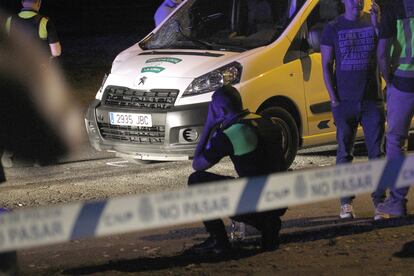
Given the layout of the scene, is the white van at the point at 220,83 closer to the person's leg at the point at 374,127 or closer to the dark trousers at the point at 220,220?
the person's leg at the point at 374,127

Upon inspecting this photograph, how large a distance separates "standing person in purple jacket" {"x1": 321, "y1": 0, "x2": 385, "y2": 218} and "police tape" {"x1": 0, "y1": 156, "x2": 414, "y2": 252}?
1.73m

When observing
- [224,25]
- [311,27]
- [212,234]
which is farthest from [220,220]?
[224,25]

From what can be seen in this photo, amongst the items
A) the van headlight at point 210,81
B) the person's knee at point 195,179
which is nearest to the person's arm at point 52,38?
the van headlight at point 210,81

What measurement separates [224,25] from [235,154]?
4.07 m

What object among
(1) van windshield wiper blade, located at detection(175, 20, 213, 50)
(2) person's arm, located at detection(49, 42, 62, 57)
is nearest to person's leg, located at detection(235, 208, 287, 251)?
(1) van windshield wiper blade, located at detection(175, 20, 213, 50)

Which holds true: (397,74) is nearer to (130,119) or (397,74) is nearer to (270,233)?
(270,233)

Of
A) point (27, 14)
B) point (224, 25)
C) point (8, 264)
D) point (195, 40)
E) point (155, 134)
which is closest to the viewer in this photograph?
point (8, 264)

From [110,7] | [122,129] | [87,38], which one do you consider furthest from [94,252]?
[110,7]

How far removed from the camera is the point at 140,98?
31.9ft

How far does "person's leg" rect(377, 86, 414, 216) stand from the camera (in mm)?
7504

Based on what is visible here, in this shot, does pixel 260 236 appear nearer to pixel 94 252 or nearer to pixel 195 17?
pixel 94 252

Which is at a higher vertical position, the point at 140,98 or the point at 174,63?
the point at 174,63

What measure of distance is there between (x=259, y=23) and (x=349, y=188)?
180 inches

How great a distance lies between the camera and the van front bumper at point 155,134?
945 cm
